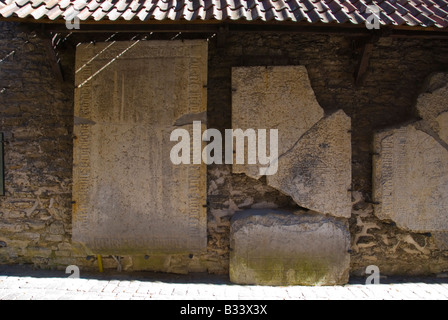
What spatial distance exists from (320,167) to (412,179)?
1.03 m

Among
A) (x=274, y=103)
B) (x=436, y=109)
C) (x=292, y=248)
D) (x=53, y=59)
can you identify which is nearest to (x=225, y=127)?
(x=274, y=103)

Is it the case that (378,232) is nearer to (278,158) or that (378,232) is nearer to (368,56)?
(278,158)

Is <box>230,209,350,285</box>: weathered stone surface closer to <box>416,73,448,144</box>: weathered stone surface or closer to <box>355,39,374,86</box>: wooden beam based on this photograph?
<box>416,73,448,144</box>: weathered stone surface

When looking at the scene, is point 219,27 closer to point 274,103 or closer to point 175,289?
point 274,103

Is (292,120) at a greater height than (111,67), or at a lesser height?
lesser

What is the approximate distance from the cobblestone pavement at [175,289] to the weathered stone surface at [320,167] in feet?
2.71

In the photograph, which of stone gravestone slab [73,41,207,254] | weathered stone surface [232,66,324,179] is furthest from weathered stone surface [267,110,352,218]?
stone gravestone slab [73,41,207,254]

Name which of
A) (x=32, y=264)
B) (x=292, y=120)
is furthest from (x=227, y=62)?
(x=32, y=264)

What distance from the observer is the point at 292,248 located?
3.28 meters

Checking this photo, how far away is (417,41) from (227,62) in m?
2.21

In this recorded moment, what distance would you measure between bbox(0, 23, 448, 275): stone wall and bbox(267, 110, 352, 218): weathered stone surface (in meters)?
0.17

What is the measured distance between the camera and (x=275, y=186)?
3354 millimetres

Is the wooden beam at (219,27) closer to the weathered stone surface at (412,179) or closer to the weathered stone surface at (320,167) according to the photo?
the weathered stone surface at (320,167)

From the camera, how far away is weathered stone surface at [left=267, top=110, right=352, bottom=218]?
332 cm
